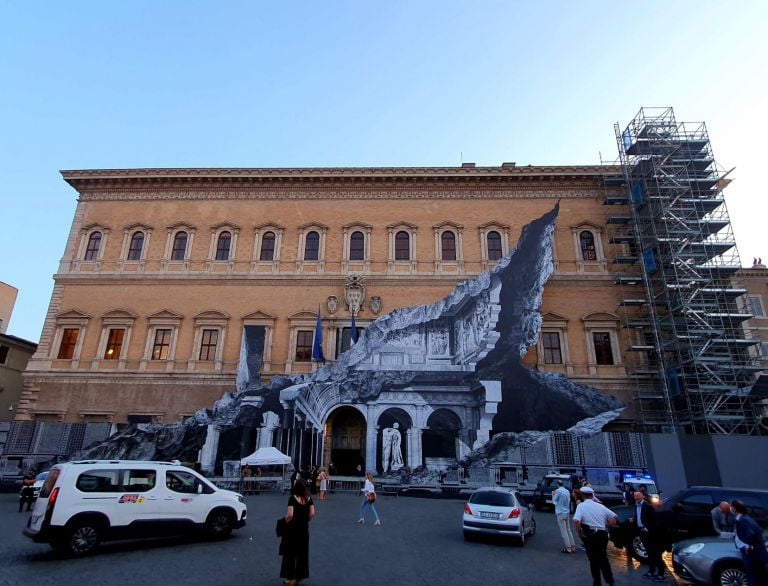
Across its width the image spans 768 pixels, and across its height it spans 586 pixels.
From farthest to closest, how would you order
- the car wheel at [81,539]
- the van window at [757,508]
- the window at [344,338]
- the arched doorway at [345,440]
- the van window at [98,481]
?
the window at [344,338] → the arched doorway at [345,440] → the van window at [757,508] → the van window at [98,481] → the car wheel at [81,539]

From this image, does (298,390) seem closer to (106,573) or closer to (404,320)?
(404,320)

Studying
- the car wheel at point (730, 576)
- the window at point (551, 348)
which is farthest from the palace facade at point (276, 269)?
the car wheel at point (730, 576)

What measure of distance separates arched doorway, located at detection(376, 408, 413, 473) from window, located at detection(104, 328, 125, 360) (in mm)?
14112

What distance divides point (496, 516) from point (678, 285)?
56.8ft

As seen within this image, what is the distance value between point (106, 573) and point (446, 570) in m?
5.28

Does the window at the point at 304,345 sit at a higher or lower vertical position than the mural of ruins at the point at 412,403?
higher

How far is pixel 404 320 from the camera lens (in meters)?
22.8

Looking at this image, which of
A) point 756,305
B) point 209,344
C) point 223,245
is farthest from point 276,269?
point 756,305

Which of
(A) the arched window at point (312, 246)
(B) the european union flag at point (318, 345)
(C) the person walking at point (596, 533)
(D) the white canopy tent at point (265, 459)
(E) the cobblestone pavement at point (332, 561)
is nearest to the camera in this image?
(C) the person walking at point (596, 533)

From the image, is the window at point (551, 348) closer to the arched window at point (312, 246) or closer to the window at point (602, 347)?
the window at point (602, 347)

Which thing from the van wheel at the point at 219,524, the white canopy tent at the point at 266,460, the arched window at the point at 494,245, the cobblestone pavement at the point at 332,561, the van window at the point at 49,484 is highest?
the arched window at the point at 494,245

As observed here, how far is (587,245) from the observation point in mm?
25562

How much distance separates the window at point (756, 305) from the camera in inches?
1068

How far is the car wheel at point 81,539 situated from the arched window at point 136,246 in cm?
2059
